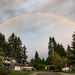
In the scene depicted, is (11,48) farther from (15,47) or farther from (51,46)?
(51,46)

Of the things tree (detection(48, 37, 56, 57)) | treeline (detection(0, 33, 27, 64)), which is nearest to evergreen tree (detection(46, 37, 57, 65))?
tree (detection(48, 37, 56, 57))

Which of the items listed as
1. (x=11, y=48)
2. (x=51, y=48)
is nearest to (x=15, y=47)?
(x=11, y=48)

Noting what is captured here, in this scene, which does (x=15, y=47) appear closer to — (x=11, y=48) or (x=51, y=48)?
(x=11, y=48)

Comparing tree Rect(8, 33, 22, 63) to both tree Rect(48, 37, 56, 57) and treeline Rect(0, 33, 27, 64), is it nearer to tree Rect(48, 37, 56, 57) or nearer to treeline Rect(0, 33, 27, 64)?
treeline Rect(0, 33, 27, 64)

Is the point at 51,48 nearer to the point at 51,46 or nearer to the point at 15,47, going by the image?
the point at 51,46

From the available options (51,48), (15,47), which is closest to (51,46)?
(51,48)

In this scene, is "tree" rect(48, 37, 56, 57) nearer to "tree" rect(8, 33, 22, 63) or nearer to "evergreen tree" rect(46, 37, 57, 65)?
"evergreen tree" rect(46, 37, 57, 65)

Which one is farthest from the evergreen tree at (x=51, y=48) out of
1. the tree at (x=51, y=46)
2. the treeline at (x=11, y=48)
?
the treeline at (x=11, y=48)

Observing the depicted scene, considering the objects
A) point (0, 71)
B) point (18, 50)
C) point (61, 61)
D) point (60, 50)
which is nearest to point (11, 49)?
point (18, 50)

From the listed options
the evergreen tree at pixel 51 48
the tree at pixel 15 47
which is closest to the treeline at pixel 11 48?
the tree at pixel 15 47

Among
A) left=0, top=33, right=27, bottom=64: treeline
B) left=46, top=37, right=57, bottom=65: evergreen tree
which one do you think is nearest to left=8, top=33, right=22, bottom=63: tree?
left=0, top=33, right=27, bottom=64: treeline

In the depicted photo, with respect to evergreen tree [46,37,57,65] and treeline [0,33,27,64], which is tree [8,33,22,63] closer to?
treeline [0,33,27,64]

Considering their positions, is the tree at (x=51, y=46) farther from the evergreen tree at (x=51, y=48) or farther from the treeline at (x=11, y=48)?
the treeline at (x=11, y=48)

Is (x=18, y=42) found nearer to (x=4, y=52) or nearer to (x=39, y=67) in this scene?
(x=4, y=52)
